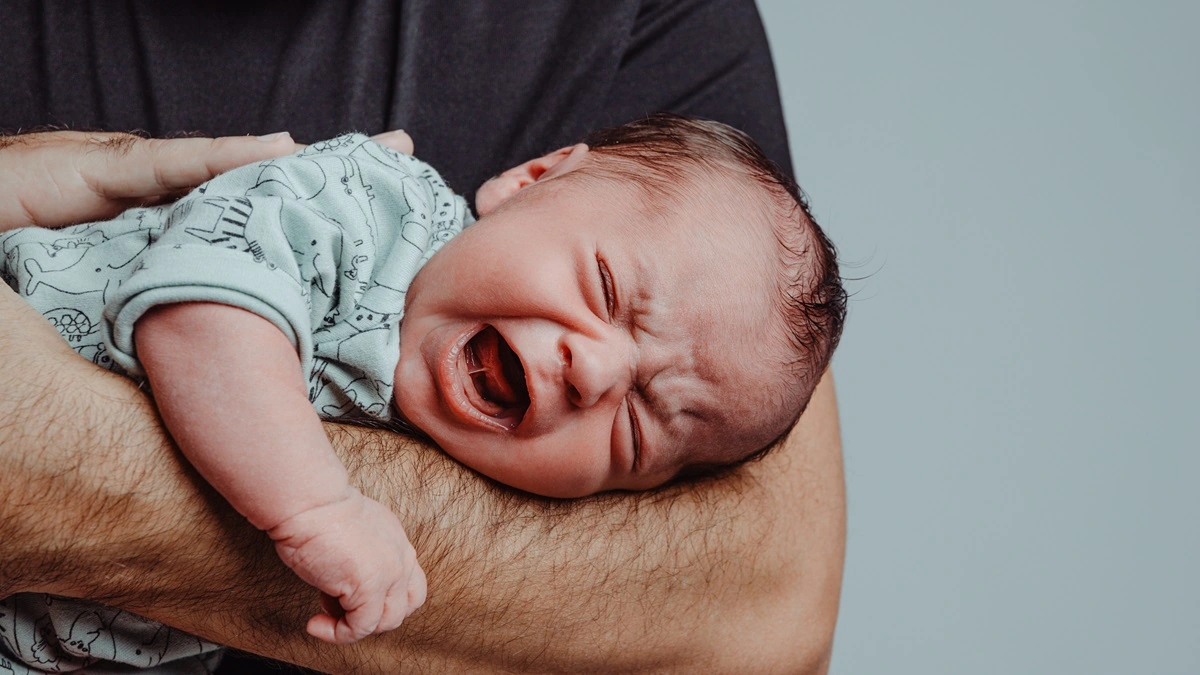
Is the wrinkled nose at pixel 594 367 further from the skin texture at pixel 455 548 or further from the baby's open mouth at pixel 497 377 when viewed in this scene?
the skin texture at pixel 455 548

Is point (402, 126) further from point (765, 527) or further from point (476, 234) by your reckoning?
point (765, 527)

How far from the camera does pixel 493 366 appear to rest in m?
1.23

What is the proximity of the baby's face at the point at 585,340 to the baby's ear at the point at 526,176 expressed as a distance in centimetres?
12

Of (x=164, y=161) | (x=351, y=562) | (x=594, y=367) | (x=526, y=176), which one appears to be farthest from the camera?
(x=526, y=176)

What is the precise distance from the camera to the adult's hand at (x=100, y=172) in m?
1.31

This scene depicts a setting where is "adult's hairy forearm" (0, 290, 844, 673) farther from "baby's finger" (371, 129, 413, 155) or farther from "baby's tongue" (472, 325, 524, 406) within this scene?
"baby's finger" (371, 129, 413, 155)

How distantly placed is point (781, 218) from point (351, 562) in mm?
719

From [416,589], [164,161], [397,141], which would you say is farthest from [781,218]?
[164,161]

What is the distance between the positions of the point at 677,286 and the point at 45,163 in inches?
33.6

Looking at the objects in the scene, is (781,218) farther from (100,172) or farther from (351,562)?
(100,172)

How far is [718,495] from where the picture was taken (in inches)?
56.7

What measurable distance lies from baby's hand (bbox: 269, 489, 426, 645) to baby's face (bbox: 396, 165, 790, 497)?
22 cm

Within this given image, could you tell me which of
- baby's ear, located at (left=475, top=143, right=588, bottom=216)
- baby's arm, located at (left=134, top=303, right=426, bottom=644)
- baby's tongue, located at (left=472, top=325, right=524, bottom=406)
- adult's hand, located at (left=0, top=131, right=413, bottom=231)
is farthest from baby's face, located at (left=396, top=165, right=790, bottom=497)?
adult's hand, located at (left=0, top=131, right=413, bottom=231)

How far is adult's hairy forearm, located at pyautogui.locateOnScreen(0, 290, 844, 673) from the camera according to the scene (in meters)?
1.00
